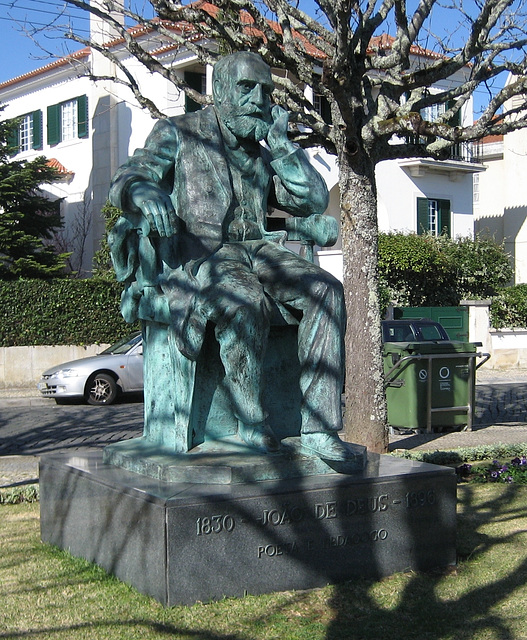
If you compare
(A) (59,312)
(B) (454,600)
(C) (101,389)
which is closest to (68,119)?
(A) (59,312)

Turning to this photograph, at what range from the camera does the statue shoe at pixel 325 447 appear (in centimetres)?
547

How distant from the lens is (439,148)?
35.1 feet

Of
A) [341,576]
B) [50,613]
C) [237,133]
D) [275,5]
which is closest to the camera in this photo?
[50,613]

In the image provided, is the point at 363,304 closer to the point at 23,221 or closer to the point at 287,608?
the point at 287,608

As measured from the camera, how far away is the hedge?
832 inches

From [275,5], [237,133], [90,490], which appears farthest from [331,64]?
[90,490]

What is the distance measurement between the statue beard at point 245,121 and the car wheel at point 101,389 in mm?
12480

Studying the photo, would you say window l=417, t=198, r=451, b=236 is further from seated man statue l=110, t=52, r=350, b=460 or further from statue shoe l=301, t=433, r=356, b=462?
statue shoe l=301, t=433, r=356, b=462

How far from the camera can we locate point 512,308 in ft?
95.2

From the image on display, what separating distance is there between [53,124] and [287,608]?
29845mm

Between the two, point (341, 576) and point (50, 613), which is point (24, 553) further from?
point (341, 576)

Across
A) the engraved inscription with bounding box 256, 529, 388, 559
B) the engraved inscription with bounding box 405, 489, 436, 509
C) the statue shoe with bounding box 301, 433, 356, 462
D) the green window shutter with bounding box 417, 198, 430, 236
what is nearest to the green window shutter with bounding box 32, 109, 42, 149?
the green window shutter with bounding box 417, 198, 430, 236

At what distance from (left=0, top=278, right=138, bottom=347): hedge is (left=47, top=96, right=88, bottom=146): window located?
1066cm

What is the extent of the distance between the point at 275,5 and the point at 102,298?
41.6 feet
